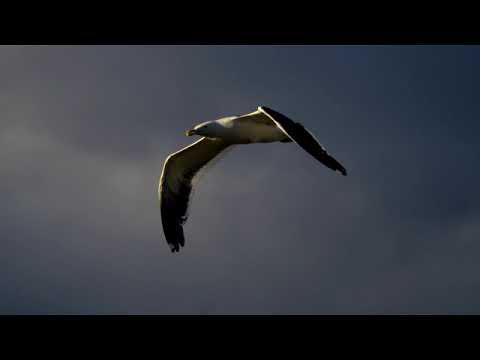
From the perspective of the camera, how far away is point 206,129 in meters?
9.88

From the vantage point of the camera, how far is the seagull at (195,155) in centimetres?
987

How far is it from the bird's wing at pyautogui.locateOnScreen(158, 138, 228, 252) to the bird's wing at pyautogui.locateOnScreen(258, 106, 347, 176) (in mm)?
2726

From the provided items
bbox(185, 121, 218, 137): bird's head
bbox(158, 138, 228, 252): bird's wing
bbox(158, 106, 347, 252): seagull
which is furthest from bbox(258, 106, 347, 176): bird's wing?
bbox(158, 138, 228, 252): bird's wing

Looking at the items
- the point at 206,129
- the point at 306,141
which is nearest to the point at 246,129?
the point at 206,129

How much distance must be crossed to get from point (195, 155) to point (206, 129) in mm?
1229

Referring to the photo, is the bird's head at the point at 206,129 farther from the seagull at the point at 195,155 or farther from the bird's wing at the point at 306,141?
the bird's wing at the point at 306,141

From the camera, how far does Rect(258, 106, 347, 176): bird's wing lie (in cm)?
728

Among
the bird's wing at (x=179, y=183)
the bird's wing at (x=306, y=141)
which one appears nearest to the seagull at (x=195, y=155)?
the bird's wing at (x=179, y=183)

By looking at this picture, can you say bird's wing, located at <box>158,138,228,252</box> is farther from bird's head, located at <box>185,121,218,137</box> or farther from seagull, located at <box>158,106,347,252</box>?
bird's head, located at <box>185,121,218,137</box>

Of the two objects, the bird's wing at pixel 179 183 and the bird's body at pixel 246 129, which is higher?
the bird's body at pixel 246 129
